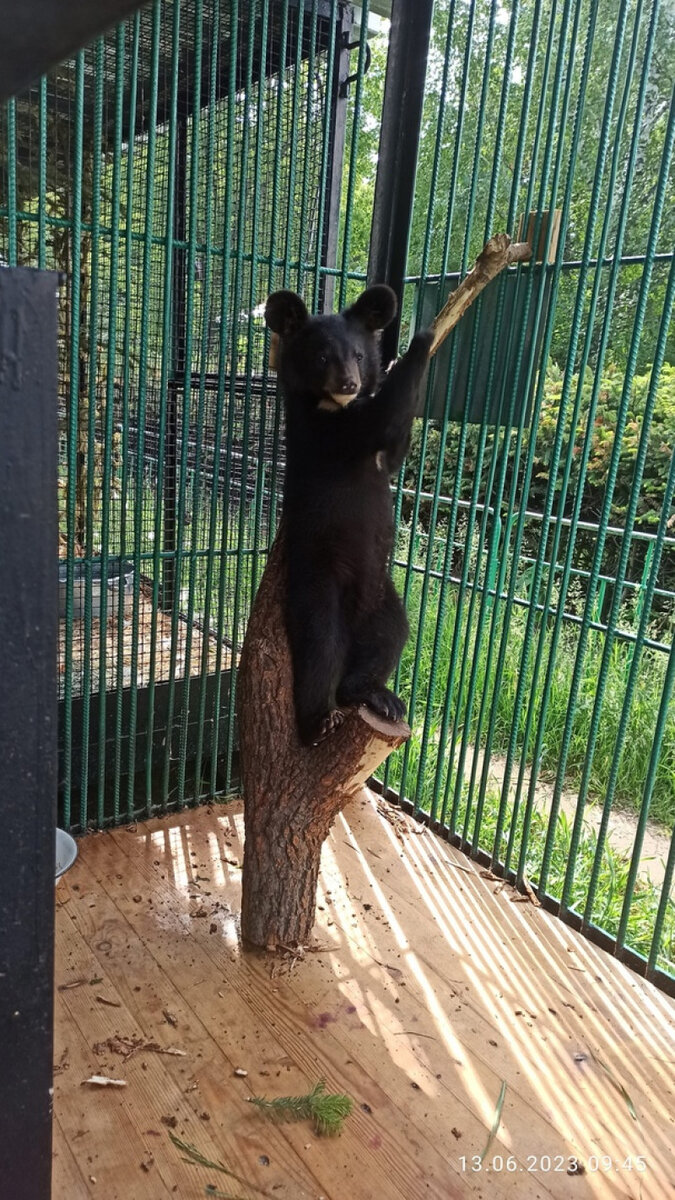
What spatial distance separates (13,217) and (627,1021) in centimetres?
347

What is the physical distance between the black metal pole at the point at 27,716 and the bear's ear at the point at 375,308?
2.51 meters

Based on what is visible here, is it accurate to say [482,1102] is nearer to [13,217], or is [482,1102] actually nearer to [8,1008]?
[8,1008]

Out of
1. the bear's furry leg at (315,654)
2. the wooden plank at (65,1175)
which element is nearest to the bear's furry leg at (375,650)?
the bear's furry leg at (315,654)

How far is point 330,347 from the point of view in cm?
291

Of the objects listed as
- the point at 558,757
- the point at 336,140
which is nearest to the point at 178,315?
the point at 336,140

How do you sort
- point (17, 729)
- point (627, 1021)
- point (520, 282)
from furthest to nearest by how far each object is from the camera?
point (520, 282)
point (627, 1021)
point (17, 729)

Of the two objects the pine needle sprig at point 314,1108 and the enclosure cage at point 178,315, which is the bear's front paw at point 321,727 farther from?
the pine needle sprig at point 314,1108

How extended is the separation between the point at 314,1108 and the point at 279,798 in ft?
3.12

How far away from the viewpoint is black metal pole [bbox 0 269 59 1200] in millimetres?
687

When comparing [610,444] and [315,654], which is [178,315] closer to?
[315,654]

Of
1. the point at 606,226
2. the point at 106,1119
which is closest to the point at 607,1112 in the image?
the point at 106,1119

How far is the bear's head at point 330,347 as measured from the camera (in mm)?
2869

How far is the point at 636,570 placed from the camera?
26.8ft

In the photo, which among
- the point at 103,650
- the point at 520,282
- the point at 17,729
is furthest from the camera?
the point at 103,650
